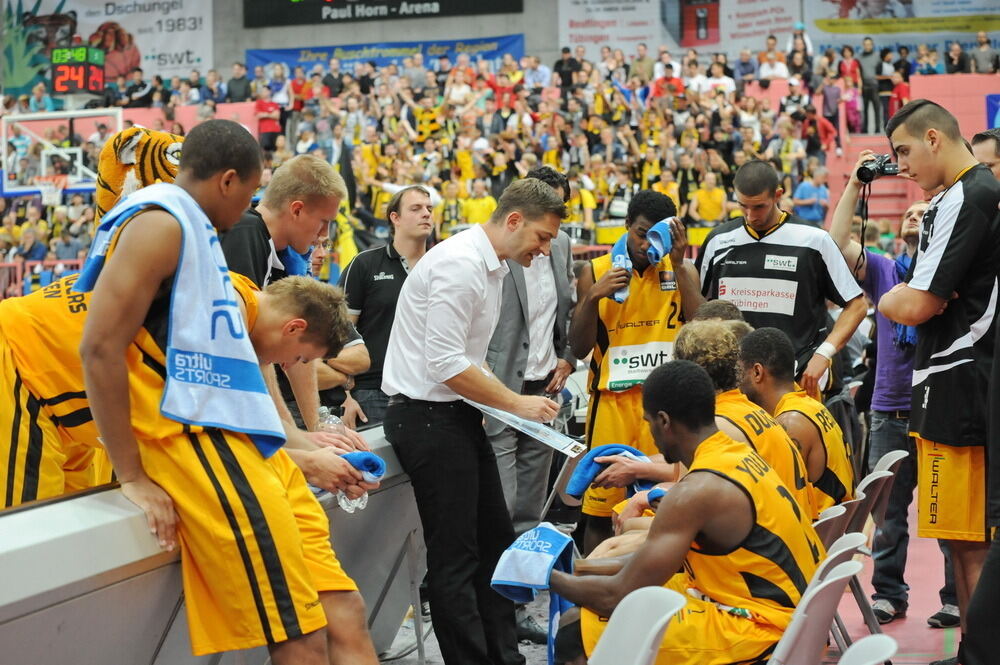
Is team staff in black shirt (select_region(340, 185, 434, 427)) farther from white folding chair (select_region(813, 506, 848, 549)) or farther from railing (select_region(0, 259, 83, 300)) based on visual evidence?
railing (select_region(0, 259, 83, 300))

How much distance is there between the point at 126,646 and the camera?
105 inches

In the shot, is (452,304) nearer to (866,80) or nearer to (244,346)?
(244,346)

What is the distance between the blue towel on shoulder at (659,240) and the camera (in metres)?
4.98

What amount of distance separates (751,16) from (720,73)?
4713 mm

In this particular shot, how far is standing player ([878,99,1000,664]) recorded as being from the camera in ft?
13.3

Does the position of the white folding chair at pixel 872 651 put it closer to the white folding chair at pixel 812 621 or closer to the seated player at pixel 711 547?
the white folding chair at pixel 812 621

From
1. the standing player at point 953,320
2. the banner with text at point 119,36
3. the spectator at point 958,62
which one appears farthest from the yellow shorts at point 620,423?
the banner with text at point 119,36

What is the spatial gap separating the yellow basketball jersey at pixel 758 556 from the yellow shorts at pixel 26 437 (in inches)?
71.9

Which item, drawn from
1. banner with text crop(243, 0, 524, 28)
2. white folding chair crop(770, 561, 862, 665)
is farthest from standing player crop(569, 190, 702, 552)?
banner with text crop(243, 0, 524, 28)

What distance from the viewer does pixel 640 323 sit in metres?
5.25

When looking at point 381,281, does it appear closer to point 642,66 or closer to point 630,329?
point 630,329

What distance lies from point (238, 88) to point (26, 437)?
22014 mm

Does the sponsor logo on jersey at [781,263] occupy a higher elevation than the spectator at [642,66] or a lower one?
lower

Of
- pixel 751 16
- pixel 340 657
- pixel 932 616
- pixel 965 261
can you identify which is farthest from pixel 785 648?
pixel 751 16
